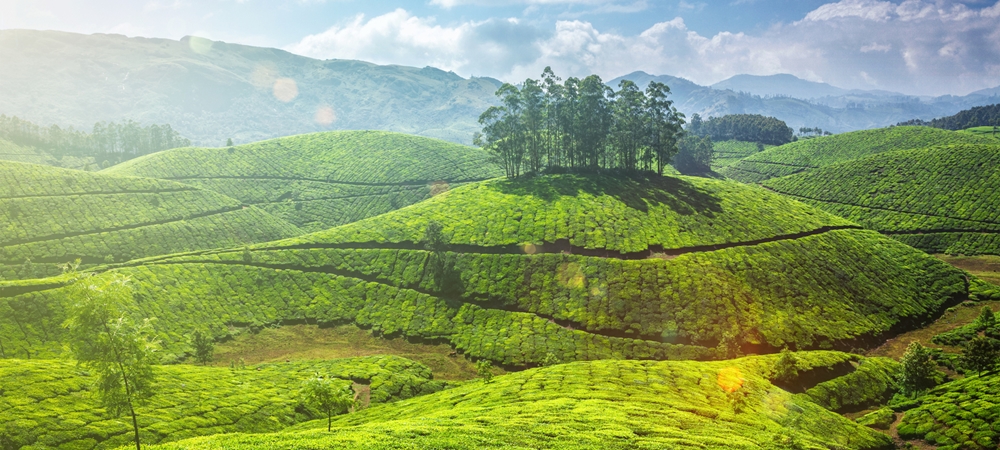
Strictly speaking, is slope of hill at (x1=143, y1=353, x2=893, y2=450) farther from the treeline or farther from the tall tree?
the treeline

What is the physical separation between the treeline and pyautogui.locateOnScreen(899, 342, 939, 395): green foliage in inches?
3937

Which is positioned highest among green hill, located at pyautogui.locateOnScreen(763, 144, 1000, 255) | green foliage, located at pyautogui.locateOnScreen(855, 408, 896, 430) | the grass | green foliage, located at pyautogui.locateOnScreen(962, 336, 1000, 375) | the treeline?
the treeline

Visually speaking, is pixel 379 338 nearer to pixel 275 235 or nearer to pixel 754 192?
pixel 275 235

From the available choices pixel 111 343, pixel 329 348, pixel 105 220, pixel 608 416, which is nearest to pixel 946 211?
pixel 608 416

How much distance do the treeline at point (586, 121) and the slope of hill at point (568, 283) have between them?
92.4ft

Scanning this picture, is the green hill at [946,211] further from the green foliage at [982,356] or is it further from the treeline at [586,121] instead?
the green foliage at [982,356]

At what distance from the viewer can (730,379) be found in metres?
67.1

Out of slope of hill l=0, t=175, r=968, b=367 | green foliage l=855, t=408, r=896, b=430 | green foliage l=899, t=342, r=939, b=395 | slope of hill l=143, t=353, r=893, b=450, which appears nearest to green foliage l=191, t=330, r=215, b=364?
slope of hill l=0, t=175, r=968, b=367

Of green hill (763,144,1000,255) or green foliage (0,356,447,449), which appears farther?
green hill (763,144,1000,255)

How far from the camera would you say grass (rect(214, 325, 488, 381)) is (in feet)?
292

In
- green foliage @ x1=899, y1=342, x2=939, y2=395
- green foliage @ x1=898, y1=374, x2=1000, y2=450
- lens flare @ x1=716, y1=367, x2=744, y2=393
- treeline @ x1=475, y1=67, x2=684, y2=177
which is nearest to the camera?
green foliage @ x1=898, y1=374, x2=1000, y2=450

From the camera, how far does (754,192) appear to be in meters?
163

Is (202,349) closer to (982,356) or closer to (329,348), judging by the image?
(329,348)

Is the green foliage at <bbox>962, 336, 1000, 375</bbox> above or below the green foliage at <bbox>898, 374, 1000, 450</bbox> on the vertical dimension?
above
